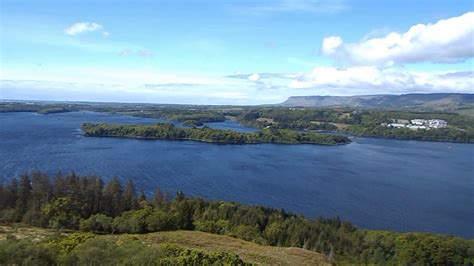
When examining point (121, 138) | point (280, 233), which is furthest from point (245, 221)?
point (121, 138)

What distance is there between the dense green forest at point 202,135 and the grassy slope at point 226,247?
55.1 meters

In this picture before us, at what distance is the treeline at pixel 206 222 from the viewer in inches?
925

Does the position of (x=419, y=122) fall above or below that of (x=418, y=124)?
above

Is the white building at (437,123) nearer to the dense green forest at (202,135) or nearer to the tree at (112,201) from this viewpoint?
the dense green forest at (202,135)

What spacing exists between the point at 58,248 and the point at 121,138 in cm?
6425

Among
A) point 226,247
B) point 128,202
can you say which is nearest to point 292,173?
point 128,202

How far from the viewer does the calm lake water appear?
3672cm

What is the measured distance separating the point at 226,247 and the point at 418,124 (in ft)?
357

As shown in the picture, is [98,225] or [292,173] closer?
[98,225]

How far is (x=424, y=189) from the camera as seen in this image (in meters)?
45.2

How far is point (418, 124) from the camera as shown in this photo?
115688 millimetres

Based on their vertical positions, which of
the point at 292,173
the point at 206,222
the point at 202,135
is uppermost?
the point at 202,135

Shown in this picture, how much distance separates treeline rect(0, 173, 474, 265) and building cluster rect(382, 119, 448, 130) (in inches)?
3561

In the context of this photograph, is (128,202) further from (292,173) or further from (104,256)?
(292,173)
